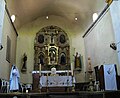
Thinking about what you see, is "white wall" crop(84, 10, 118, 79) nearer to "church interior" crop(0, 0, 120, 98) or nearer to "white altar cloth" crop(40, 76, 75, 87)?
"church interior" crop(0, 0, 120, 98)

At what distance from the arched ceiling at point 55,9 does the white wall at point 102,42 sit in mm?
830

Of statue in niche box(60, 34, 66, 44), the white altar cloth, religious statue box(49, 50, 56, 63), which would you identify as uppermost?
statue in niche box(60, 34, 66, 44)

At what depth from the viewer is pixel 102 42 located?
27.5 feet

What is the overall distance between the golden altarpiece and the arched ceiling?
1.16 m

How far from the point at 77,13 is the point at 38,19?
2994 millimetres

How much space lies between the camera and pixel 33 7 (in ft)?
34.9

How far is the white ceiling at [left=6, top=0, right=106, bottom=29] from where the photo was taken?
9.16 meters

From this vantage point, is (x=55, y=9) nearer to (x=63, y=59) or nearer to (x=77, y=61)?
(x=63, y=59)

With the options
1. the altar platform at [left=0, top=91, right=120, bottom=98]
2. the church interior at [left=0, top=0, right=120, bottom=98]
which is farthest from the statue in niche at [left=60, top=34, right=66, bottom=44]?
the altar platform at [left=0, top=91, right=120, bottom=98]

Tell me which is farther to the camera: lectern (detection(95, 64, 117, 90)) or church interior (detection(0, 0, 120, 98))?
church interior (detection(0, 0, 120, 98))

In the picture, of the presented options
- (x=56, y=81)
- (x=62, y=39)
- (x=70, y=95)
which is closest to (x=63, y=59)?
(x=62, y=39)

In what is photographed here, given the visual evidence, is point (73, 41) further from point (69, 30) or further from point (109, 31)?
point (109, 31)

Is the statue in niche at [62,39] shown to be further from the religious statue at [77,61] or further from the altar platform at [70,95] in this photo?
the altar platform at [70,95]

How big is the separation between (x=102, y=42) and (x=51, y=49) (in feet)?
14.2
